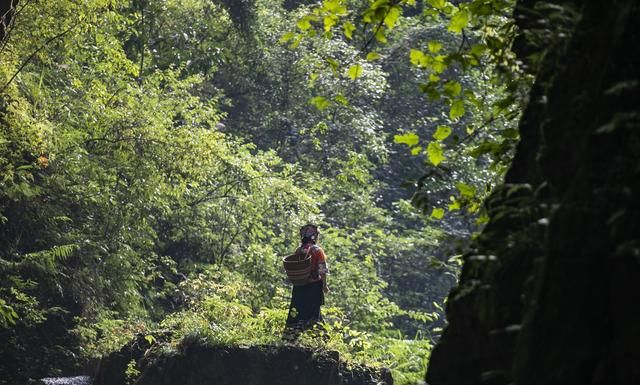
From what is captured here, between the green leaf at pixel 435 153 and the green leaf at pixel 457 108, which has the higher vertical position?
the green leaf at pixel 457 108

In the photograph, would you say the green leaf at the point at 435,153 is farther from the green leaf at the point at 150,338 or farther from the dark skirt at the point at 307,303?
the green leaf at the point at 150,338

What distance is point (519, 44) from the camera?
5086 millimetres

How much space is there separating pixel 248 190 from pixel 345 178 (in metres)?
3.15

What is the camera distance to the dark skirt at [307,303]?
14811mm

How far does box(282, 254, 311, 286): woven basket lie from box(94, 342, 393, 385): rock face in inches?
65.6

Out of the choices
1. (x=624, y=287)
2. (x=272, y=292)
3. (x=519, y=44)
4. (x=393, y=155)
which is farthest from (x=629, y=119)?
(x=393, y=155)

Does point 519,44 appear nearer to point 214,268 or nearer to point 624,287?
point 624,287

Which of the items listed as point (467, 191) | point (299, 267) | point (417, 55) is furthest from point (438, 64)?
point (299, 267)

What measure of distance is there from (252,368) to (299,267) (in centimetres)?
196

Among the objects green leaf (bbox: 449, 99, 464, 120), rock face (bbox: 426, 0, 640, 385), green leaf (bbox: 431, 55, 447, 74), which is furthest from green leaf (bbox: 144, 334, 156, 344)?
rock face (bbox: 426, 0, 640, 385)

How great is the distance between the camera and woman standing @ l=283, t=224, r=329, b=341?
1485 centimetres

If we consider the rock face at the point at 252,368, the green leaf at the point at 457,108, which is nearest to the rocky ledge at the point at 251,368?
the rock face at the point at 252,368

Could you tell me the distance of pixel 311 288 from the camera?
15047 mm

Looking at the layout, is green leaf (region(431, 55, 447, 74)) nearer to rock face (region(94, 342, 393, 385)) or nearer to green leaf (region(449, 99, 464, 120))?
green leaf (region(449, 99, 464, 120))
